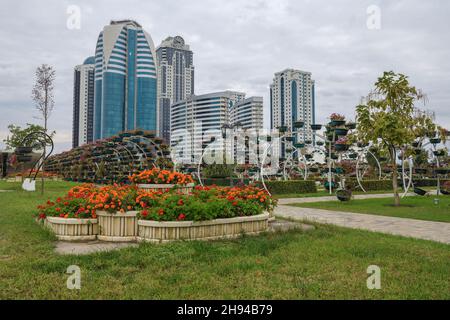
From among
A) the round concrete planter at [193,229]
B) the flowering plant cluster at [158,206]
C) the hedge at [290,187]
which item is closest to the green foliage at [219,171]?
the hedge at [290,187]

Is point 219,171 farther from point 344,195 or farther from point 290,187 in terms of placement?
point 344,195

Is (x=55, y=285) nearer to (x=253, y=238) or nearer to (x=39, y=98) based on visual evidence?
(x=253, y=238)

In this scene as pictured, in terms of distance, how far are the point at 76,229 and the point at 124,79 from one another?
334 ft

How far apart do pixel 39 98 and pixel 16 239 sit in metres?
21.3

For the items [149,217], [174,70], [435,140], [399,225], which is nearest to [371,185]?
[435,140]

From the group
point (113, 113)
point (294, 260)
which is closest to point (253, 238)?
point (294, 260)

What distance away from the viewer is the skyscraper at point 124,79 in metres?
98.8

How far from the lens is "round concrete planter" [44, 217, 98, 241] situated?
623 cm

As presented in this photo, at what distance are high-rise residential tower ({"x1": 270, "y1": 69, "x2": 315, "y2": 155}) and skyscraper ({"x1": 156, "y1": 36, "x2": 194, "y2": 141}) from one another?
62.4 meters

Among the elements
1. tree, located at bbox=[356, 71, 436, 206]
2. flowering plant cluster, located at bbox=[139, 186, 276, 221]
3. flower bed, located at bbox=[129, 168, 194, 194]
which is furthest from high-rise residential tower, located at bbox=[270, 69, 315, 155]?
flowering plant cluster, located at bbox=[139, 186, 276, 221]

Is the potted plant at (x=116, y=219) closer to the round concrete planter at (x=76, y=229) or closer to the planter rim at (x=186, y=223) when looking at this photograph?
the round concrete planter at (x=76, y=229)
